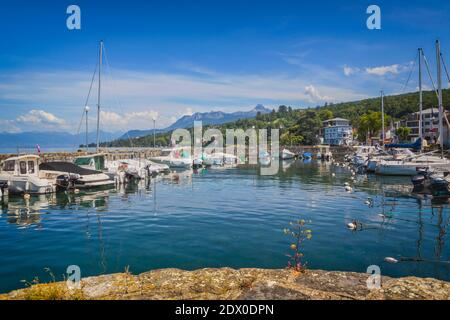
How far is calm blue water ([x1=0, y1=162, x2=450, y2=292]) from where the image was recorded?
40.7 ft

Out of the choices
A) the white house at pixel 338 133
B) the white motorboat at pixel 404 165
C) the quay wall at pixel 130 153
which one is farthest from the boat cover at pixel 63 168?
the white house at pixel 338 133

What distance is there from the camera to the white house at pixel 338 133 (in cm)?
14873

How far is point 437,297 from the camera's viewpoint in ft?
20.4

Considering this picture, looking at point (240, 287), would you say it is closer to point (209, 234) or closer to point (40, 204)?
point (209, 234)

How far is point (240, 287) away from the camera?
6.70 metres

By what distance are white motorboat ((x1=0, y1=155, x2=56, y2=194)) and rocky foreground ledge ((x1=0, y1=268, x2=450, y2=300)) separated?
2931cm

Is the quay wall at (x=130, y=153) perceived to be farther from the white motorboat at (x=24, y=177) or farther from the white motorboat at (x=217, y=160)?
the white motorboat at (x=24, y=177)

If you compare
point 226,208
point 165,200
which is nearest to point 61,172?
point 165,200

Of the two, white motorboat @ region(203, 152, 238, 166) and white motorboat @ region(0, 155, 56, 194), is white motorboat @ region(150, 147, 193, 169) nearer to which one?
white motorboat @ region(203, 152, 238, 166)

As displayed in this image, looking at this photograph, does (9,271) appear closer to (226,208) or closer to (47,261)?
(47,261)

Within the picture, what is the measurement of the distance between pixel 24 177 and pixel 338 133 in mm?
143911

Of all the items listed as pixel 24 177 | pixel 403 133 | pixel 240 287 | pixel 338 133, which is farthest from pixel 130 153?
pixel 338 133

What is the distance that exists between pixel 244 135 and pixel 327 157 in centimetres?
8036
